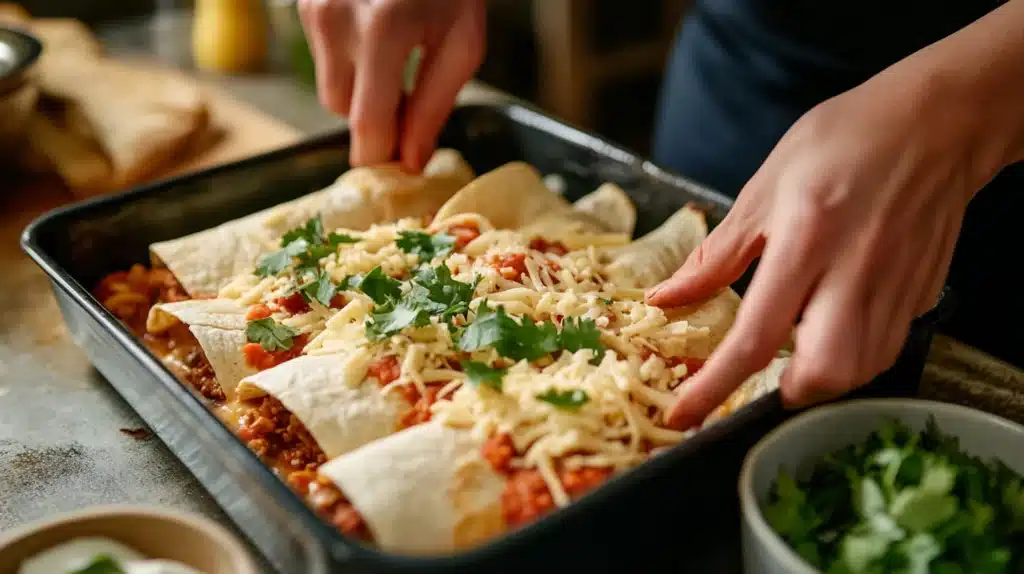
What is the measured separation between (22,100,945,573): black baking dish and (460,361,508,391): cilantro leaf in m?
0.27

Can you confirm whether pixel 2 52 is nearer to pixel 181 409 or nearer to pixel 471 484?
pixel 181 409

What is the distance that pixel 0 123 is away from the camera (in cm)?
227

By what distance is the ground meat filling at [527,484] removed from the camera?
3.84 ft

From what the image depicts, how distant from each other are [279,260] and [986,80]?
1103 mm

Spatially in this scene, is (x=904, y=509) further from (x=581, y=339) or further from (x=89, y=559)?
(x=89, y=559)

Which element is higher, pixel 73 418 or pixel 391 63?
pixel 391 63

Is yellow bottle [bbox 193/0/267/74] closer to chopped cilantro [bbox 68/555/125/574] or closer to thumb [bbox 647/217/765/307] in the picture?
thumb [bbox 647/217/765/307]

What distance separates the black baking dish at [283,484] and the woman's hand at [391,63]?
160mm

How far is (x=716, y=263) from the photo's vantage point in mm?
1391

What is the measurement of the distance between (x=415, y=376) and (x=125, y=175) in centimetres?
128

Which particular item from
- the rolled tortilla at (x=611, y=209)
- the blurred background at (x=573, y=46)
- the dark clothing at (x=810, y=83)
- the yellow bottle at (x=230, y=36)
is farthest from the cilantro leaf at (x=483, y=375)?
the blurred background at (x=573, y=46)

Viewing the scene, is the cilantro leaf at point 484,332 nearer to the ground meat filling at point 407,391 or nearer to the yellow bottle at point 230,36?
the ground meat filling at point 407,391

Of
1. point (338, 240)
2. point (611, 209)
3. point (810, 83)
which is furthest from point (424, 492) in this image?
point (810, 83)

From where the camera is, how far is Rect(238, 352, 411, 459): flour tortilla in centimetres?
134
